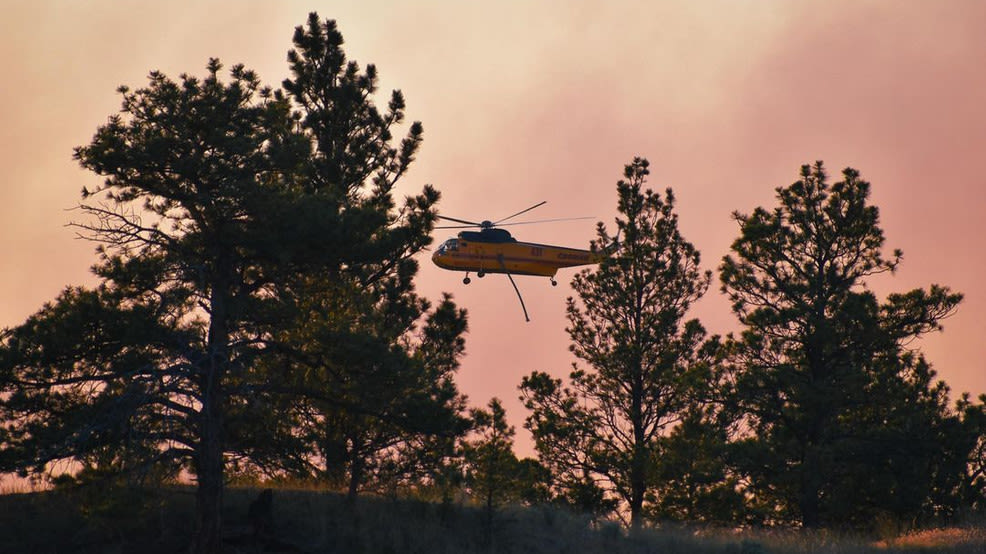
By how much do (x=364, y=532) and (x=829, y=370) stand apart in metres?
18.5

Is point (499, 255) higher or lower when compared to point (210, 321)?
higher

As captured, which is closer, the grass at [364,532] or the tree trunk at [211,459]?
the tree trunk at [211,459]

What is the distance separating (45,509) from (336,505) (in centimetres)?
722

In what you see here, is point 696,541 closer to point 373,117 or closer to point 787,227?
point 787,227

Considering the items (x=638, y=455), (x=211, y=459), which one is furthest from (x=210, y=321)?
(x=638, y=455)

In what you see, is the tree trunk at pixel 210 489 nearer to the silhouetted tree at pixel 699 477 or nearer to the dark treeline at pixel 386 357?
the dark treeline at pixel 386 357

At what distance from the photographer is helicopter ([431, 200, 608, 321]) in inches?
1753

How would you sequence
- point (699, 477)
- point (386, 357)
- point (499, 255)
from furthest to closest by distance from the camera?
point (499, 255), point (699, 477), point (386, 357)

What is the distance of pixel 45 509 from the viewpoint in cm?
2728

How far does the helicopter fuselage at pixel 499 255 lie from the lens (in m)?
44.6

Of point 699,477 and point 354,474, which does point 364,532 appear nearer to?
point 354,474

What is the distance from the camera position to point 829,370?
3803 centimetres

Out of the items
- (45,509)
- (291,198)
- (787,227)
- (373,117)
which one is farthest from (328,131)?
(787,227)

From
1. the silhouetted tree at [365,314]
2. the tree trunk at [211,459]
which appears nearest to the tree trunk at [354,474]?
the silhouetted tree at [365,314]
